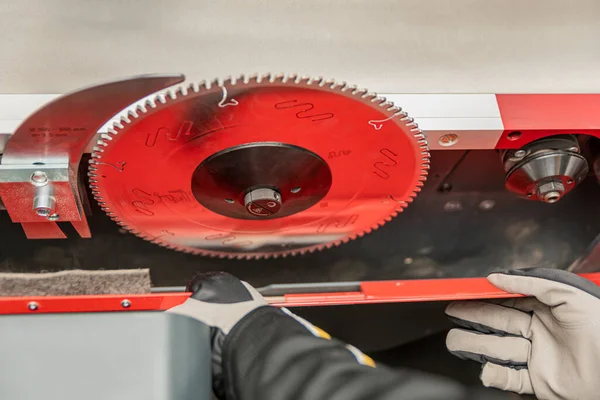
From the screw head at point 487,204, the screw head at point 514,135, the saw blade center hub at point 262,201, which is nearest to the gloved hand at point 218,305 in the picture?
the saw blade center hub at point 262,201

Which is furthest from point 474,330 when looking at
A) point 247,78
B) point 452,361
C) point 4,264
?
point 4,264

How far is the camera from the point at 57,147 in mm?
829

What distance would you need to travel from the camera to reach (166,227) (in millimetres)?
1022

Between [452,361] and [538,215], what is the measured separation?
1.22 feet

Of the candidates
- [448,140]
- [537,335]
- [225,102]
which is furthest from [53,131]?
[537,335]

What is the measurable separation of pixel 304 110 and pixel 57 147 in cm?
36

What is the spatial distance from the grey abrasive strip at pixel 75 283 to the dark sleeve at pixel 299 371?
312 mm

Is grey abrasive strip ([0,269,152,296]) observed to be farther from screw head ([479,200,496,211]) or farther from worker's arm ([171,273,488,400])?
screw head ([479,200,496,211])

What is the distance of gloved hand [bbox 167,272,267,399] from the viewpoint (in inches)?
33.5

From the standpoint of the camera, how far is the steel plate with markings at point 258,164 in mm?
787

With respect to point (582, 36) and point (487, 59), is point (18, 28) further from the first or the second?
point (582, 36)

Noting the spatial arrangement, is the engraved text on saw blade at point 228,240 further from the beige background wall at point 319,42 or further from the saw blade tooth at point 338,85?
the saw blade tooth at point 338,85

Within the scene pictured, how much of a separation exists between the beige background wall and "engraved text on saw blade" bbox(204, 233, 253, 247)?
0.98 feet

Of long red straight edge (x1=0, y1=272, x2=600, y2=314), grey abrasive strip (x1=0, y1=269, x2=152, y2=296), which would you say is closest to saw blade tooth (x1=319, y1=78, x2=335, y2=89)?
long red straight edge (x1=0, y1=272, x2=600, y2=314)
